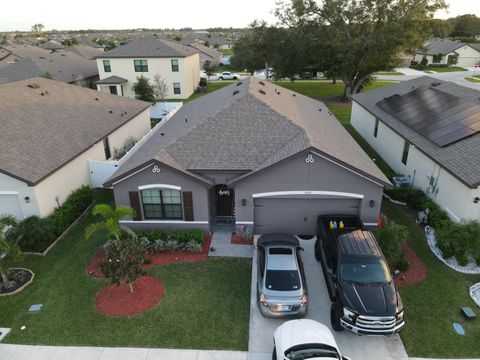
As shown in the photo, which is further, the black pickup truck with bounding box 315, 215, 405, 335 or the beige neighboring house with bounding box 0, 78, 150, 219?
the beige neighboring house with bounding box 0, 78, 150, 219

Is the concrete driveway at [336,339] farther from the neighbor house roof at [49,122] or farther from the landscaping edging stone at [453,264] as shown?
the neighbor house roof at [49,122]

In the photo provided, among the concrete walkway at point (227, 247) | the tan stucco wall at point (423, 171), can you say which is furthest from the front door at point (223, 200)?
the tan stucco wall at point (423, 171)

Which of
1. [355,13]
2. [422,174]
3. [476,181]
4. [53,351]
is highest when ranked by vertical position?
[355,13]

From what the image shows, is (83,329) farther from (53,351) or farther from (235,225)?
(235,225)

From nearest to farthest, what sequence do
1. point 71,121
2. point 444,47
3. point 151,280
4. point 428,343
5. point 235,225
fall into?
point 428,343 → point 151,280 → point 235,225 → point 71,121 → point 444,47

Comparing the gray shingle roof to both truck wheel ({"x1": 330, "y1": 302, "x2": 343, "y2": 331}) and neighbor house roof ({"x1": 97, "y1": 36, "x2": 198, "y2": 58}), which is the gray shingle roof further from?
truck wheel ({"x1": 330, "y1": 302, "x2": 343, "y2": 331})

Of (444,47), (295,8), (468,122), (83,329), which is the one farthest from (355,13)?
(444,47)

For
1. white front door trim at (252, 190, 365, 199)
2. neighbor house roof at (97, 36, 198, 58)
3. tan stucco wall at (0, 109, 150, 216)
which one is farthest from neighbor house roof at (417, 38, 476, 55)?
tan stucco wall at (0, 109, 150, 216)
